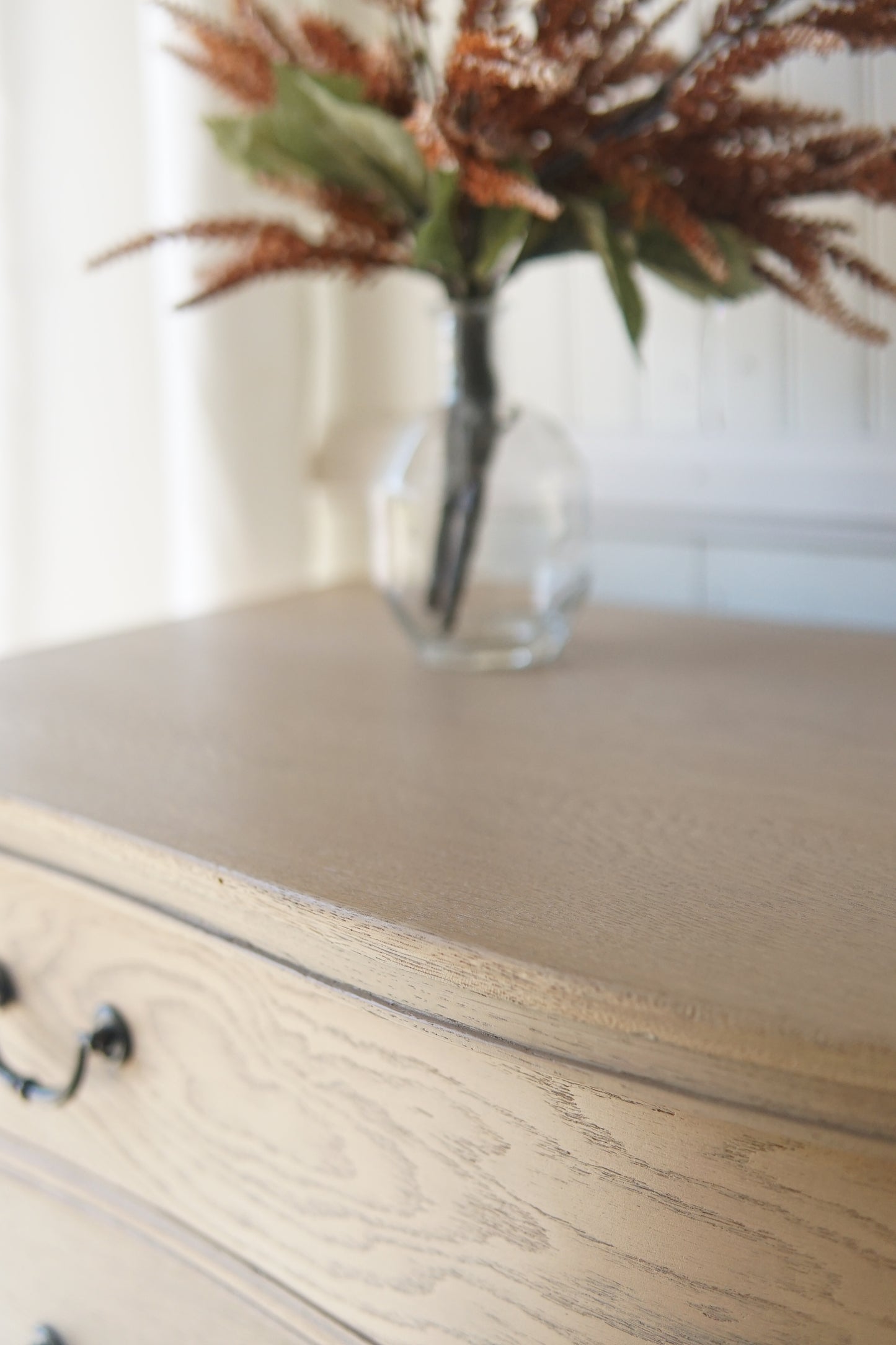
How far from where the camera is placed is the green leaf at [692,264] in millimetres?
682

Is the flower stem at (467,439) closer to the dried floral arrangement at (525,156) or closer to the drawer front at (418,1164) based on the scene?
the dried floral arrangement at (525,156)

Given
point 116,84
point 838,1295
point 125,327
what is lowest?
point 838,1295

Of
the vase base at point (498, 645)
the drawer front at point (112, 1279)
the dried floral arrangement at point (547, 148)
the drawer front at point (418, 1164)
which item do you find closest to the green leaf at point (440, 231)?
the dried floral arrangement at point (547, 148)

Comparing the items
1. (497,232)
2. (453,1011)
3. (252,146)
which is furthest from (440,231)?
(453,1011)

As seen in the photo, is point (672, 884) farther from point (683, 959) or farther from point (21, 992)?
point (21, 992)

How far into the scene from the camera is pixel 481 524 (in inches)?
30.0

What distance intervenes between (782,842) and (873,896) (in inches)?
2.3

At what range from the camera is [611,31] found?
644 millimetres

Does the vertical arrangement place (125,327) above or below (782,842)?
above

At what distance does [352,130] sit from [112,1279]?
0.57 m

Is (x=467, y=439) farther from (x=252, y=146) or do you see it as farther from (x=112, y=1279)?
(x=112, y=1279)

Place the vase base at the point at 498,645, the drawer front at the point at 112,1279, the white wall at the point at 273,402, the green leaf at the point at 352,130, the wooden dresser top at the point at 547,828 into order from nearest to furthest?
the wooden dresser top at the point at 547,828, the drawer front at the point at 112,1279, the green leaf at the point at 352,130, the vase base at the point at 498,645, the white wall at the point at 273,402

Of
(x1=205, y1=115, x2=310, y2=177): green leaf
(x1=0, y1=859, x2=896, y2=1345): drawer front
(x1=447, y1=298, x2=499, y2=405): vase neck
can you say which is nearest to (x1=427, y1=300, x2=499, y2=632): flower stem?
(x1=447, y1=298, x2=499, y2=405): vase neck

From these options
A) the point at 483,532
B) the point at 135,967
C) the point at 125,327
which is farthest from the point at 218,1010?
the point at 125,327
